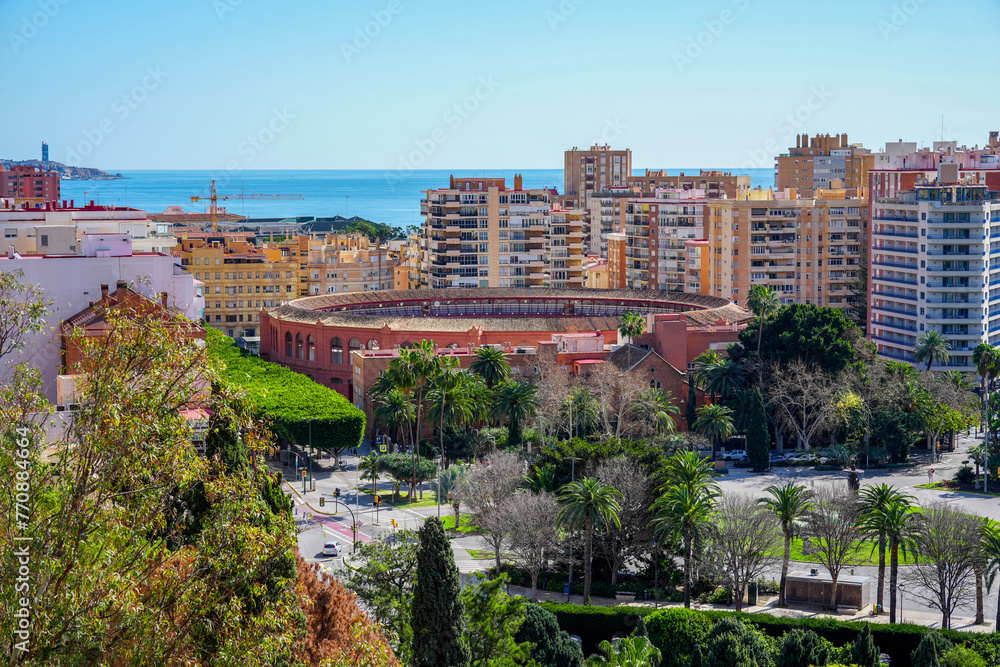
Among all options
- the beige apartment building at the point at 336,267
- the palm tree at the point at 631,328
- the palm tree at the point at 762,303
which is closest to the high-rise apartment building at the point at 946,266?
the palm tree at the point at 762,303

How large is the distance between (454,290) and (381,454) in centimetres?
5593

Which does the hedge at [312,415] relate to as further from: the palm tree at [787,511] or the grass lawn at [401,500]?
the palm tree at [787,511]

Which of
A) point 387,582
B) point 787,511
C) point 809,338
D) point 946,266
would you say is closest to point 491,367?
point 809,338

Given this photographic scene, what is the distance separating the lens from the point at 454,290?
439 feet

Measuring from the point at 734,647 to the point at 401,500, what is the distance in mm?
34602

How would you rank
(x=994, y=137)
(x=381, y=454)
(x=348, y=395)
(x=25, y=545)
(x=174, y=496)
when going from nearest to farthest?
(x=25, y=545) → (x=174, y=496) → (x=381, y=454) → (x=348, y=395) → (x=994, y=137)

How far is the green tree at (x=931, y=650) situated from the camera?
136 feet

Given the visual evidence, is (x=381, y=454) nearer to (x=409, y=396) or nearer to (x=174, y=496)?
(x=409, y=396)

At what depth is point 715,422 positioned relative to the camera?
8012cm

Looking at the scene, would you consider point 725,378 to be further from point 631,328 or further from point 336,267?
point 336,267

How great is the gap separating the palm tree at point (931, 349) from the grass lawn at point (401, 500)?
4321 cm

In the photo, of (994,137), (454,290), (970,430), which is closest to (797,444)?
(970,430)

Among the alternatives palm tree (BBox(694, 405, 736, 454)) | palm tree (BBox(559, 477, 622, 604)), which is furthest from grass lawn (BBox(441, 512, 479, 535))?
palm tree (BBox(694, 405, 736, 454))

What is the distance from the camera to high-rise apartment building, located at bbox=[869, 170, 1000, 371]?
337 feet
